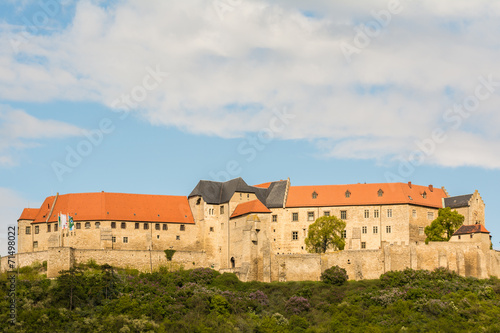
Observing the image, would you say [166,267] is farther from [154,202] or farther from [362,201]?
[362,201]

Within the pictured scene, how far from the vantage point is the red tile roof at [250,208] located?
96.2 metres

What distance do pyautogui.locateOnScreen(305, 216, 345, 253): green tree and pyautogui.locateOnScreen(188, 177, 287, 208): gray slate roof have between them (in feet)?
21.4

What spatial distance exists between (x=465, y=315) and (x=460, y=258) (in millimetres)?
10540

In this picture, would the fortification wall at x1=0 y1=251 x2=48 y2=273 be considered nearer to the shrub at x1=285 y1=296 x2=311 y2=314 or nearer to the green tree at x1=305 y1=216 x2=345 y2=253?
the shrub at x1=285 y1=296 x2=311 y2=314

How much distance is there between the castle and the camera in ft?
296

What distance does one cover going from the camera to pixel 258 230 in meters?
95.2

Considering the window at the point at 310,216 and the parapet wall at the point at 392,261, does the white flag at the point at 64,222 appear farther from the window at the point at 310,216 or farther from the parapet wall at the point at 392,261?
the window at the point at 310,216

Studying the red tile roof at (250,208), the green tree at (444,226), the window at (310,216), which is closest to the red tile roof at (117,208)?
the red tile roof at (250,208)

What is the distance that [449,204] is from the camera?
10062 centimetres

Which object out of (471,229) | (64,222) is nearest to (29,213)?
(64,222)

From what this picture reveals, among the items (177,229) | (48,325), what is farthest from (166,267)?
(48,325)

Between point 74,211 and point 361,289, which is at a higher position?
point 74,211

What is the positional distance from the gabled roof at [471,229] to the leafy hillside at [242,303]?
18.7 feet

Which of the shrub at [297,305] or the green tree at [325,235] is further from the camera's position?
the green tree at [325,235]
